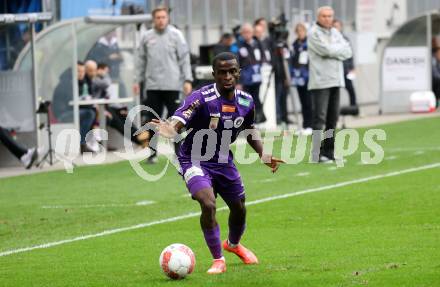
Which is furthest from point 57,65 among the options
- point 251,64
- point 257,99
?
point 257,99

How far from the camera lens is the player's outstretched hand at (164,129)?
1000 centimetres

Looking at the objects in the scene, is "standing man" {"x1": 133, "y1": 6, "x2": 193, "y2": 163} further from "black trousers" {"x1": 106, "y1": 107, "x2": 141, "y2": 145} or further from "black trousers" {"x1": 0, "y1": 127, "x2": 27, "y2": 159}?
"black trousers" {"x1": 106, "y1": 107, "x2": 141, "y2": 145}

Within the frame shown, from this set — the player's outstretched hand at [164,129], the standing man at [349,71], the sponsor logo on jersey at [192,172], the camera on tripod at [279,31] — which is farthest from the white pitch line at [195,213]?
the standing man at [349,71]

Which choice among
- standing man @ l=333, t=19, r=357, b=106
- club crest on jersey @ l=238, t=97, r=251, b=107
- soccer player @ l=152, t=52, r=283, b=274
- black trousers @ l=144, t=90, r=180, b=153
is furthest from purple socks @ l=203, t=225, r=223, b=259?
standing man @ l=333, t=19, r=357, b=106

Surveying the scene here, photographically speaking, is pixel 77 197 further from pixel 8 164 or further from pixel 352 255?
pixel 352 255

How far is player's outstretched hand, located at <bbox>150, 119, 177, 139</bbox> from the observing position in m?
10.0

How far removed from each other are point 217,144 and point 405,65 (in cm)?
2330

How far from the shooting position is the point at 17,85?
21.7 m

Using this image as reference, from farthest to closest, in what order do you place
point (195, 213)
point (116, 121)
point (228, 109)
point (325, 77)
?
1. point (116, 121)
2. point (325, 77)
3. point (195, 213)
4. point (228, 109)

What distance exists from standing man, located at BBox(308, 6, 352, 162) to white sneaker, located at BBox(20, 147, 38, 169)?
175 inches

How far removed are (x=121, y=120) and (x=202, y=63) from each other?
566 cm

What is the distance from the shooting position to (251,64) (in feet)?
89.7

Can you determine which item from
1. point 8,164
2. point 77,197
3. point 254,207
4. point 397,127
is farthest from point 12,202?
point 397,127

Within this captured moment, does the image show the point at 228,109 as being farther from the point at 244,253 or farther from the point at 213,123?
the point at 244,253
